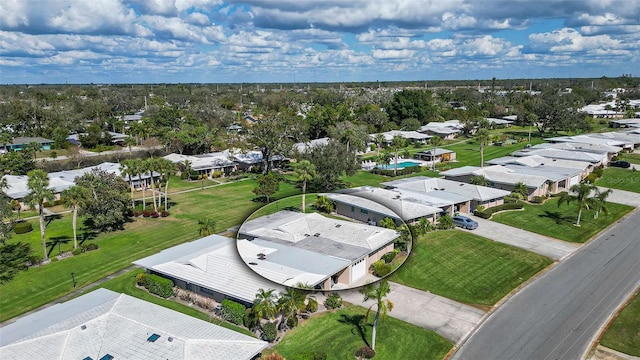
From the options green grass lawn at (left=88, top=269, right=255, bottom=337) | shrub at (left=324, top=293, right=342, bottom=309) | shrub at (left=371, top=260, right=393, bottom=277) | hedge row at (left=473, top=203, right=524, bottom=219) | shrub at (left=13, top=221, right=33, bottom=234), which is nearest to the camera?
shrub at (left=371, top=260, right=393, bottom=277)

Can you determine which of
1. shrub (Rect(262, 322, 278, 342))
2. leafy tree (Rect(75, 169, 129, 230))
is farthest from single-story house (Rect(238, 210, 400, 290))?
leafy tree (Rect(75, 169, 129, 230))

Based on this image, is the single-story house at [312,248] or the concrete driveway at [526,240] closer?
the single-story house at [312,248]

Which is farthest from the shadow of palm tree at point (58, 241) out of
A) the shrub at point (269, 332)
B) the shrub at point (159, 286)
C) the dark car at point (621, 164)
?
the dark car at point (621, 164)

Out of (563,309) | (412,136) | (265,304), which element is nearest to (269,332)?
(265,304)

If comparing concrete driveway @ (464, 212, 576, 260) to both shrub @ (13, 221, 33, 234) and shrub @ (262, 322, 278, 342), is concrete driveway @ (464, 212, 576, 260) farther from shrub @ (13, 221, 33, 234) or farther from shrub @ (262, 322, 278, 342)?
shrub @ (13, 221, 33, 234)

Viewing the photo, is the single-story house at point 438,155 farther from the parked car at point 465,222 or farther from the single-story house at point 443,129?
the parked car at point 465,222
